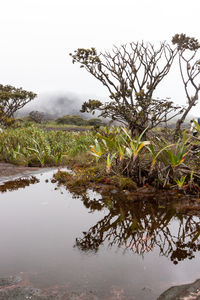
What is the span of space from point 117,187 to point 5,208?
2.27 m

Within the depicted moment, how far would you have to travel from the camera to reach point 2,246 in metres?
2.77

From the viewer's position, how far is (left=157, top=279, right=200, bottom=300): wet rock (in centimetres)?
186

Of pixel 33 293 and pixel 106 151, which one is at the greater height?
pixel 106 151

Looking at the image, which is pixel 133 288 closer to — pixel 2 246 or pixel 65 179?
pixel 2 246

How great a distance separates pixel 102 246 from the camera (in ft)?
8.96

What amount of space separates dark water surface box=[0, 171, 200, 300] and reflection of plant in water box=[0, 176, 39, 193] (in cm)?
113

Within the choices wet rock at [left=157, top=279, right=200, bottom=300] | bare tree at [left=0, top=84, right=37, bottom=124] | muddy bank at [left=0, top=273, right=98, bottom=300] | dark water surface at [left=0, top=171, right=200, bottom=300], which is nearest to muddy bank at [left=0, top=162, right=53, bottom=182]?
dark water surface at [left=0, top=171, right=200, bottom=300]

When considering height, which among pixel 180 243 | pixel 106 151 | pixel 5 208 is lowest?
pixel 180 243

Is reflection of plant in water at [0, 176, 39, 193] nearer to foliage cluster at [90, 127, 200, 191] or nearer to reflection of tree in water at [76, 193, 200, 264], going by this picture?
foliage cluster at [90, 127, 200, 191]

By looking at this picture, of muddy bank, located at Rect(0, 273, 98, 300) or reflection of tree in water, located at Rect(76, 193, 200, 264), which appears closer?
muddy bank, located at Rect(0, 273, 98, 300)

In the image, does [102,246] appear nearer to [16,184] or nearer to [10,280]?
[10,280]

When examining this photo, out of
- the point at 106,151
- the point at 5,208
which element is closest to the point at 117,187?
the point at 106,151

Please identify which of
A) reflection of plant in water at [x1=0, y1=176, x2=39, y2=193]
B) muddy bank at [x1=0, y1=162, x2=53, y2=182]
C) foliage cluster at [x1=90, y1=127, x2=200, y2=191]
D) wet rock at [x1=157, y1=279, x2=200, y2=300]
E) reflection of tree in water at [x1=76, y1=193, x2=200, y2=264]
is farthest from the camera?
muddy bank at [x1=0, y1=162, x2=53, y2=182]

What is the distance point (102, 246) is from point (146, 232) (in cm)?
66
